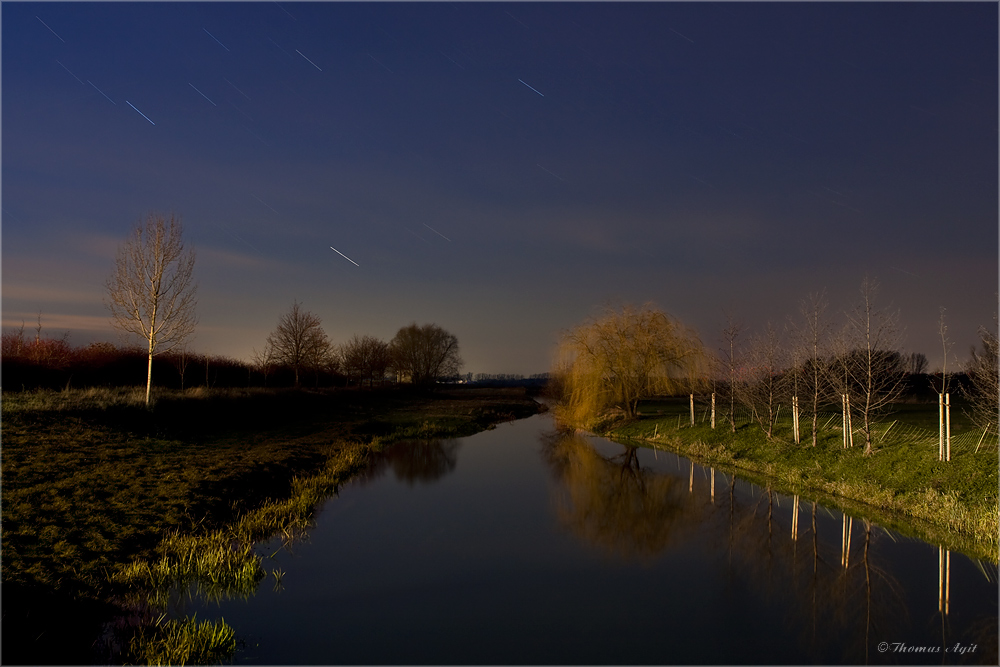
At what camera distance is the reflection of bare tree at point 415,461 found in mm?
19967

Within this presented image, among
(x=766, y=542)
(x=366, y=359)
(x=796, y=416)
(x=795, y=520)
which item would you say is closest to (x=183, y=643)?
(x=766, y=542)

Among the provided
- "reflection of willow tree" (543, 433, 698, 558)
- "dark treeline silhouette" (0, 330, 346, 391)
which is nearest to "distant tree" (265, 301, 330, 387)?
"dark treeline silhouette" (0, 330, 346, 391)

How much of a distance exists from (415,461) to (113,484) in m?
12.2

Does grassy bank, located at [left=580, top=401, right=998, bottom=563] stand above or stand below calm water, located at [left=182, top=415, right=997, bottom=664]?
above

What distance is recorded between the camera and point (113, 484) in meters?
12.4

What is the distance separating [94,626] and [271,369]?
44.8 metres

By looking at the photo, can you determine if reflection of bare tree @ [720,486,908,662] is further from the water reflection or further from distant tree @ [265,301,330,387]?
distant tree @ [265,301,330,387]

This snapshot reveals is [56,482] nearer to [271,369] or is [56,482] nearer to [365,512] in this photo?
[365,512]

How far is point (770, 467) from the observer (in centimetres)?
1834

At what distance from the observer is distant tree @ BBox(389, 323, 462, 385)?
8281cm

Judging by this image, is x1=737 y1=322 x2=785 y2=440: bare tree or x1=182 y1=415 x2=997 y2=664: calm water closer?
x1=182 y1=415 x2=997 y2=664: calm water

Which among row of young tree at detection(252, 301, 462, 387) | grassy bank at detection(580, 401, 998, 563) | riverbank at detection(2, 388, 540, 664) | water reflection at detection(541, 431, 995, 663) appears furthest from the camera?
row of young tree at detection(252, 301, 462, 387)

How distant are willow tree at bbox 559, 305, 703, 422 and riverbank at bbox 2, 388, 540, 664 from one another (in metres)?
11.3

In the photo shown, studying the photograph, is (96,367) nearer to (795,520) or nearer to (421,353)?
(795,520)
